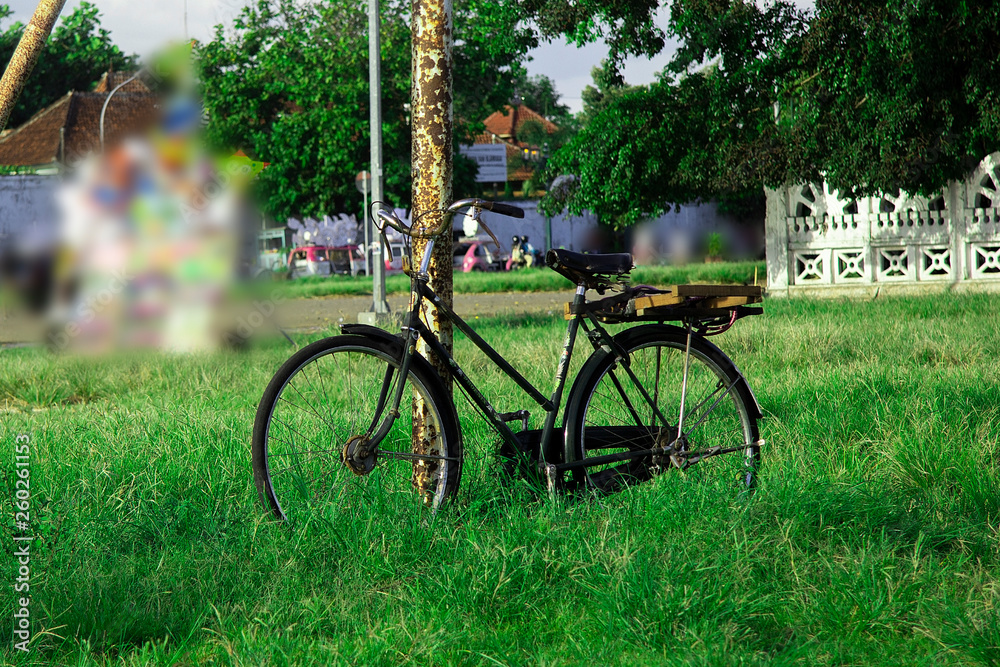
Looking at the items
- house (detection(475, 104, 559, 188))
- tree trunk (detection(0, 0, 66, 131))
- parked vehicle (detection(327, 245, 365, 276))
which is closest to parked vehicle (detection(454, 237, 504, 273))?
parked vehicle (detection(327, 245, 365, 276))

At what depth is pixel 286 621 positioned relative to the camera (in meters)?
2.66

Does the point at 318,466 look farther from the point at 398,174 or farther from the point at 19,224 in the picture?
the point at 398,174

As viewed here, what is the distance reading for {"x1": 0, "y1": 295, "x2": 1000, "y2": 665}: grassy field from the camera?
8.16 ft

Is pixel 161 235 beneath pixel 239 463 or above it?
above

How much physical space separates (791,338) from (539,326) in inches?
127

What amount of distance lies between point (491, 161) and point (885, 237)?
29.5 metres

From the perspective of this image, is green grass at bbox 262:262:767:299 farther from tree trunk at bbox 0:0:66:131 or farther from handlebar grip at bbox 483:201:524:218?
handlebar grip at bbox 483:201:524:218

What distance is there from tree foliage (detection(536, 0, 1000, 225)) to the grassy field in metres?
6.86

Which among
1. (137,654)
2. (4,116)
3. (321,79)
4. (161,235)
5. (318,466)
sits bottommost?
(137,654)

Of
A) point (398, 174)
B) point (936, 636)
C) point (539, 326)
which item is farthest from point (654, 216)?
point (398, 174)

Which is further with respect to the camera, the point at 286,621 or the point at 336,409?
the point at 336,409

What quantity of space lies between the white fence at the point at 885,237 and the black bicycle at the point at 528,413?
9414 millimetres

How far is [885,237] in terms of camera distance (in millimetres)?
13352

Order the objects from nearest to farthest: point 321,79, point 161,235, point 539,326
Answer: point 161,235 → point 539,326 → point 321,79
